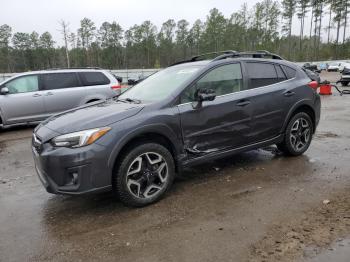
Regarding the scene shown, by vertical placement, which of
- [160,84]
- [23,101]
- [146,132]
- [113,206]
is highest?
[160,84]

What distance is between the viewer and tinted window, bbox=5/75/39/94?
940 cm

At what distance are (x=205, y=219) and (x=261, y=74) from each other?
262cm

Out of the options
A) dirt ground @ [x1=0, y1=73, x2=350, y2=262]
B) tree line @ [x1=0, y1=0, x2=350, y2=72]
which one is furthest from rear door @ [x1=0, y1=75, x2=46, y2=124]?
tree line @ [x1=0, y1=0, x2=350, y2=72]

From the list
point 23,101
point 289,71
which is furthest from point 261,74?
point 23,101

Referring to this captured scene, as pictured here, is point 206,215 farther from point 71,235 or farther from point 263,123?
point 263,123

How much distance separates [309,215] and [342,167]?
1910 mm

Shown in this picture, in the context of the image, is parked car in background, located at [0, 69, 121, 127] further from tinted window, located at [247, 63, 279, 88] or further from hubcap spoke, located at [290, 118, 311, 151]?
hubcap spoke, located at [290, 118, 311, 151]

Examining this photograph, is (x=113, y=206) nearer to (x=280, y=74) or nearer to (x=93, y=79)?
(x=280, y=74)

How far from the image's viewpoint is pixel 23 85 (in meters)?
9.46

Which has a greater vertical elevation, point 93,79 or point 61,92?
point 93,79

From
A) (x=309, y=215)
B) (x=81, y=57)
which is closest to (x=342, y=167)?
(x=309, y=215)

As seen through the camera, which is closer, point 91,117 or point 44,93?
point 91,117

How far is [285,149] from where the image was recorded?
18.3ft

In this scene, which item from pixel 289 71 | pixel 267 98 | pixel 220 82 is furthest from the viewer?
pixel 289 71
